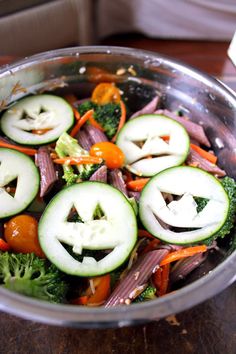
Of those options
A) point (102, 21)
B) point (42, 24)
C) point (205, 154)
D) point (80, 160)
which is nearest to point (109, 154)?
point (80, 160)

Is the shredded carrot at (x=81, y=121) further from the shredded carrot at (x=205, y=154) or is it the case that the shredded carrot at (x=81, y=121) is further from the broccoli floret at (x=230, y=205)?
the broccoli floret at (x=230, y=205)

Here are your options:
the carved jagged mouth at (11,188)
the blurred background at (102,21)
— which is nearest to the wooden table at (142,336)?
the carved jagged mouth at (11,188)

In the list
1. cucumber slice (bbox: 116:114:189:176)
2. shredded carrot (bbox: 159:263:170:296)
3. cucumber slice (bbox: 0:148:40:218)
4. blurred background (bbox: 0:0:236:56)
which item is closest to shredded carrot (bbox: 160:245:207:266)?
shredded carrot (bbox: 159:263:170:296)

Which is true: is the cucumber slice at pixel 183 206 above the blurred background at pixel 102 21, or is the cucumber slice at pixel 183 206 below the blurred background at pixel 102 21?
above

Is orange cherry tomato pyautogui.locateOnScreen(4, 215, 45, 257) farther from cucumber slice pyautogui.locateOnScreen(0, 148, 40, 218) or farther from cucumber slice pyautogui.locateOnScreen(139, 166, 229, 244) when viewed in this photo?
cucumber slice pyautogui.locateOnScreen(139, 166, 229, 244)

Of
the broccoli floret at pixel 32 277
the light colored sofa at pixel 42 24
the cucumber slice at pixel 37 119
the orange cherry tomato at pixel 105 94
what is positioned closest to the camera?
the broccoli floret at pixel 32 277

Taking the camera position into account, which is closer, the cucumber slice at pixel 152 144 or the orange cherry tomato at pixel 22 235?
the orange cherry tomato at pixel 22 235
